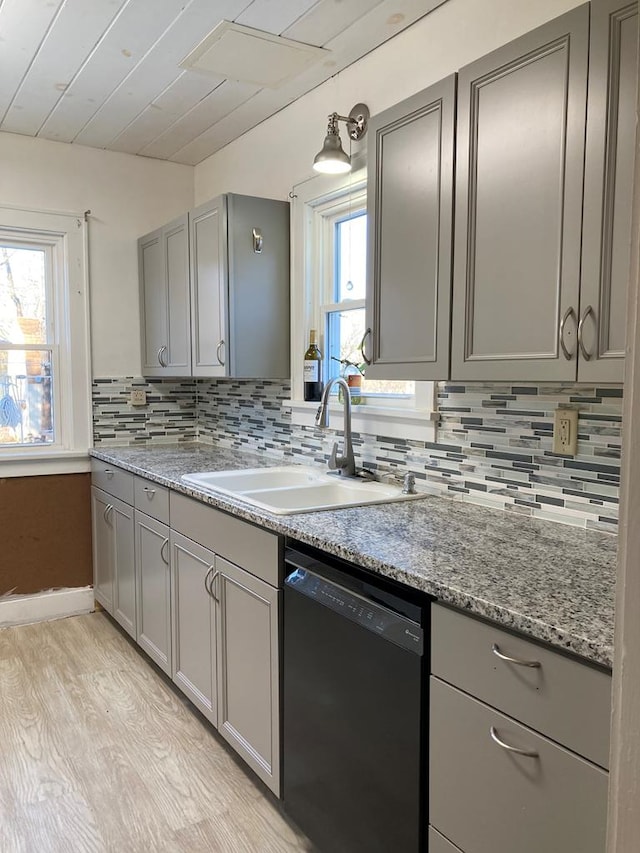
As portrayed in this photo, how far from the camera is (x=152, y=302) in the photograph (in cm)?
355

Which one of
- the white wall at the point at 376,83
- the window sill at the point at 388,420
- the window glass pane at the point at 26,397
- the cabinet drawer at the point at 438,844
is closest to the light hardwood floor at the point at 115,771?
the cabinet drawer at the point at 438,844

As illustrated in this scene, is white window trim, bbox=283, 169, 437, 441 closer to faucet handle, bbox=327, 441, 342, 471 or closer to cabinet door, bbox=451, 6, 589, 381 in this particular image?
faucet handle, bbox=327, 441, 342, 471

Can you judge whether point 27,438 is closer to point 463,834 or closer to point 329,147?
point 329,147

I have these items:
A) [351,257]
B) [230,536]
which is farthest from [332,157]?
[230,536]

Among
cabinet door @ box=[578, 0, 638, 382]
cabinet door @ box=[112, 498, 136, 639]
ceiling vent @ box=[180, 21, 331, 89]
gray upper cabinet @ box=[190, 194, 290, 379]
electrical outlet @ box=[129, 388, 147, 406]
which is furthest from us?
electrical outlet @ box=[129, 388, 147, 406]

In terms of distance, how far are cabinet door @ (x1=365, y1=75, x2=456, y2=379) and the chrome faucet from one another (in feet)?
1.33

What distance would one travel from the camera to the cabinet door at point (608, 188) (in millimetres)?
1275

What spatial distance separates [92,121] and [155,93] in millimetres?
511

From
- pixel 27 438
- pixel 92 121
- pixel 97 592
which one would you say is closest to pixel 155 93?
pixel 92 121

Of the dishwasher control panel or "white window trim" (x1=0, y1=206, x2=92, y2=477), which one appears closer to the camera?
the dishwasher control panel

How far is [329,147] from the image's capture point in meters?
2.21

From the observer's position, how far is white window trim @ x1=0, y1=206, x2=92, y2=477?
11.2ft

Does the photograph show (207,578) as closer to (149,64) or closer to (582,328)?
(582,328)

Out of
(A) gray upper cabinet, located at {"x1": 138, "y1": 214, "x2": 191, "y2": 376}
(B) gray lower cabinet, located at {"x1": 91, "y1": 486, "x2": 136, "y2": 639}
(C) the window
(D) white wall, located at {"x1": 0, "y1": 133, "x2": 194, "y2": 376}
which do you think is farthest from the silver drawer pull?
(D) white wall, located at {"x1": 0, "y1": 133, "x2": 194, "y2": 376}
